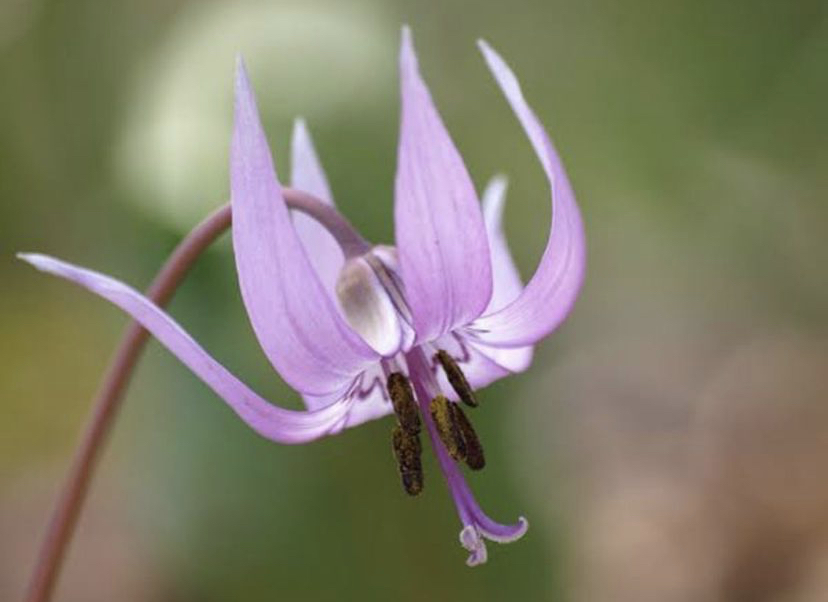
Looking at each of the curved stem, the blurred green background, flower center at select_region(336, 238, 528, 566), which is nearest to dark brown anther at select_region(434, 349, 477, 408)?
flower center at select_region(336, 238, 528, 566)

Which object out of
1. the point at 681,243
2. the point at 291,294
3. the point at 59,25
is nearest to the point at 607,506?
the point at 681,243

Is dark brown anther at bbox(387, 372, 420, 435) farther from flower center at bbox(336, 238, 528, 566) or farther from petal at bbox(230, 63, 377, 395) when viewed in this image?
petal at bbox(230, 63, 377, 395)

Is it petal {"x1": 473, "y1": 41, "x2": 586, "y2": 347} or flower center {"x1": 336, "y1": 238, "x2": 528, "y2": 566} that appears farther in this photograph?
flower center {"x1": 336, "y1": 238, "x2": 528, "y2": 566}

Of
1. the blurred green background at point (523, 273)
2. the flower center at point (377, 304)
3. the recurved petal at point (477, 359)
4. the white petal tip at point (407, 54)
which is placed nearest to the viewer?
the white petal tip at point (407, 54)

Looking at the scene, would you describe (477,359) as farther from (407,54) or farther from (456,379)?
(407,54)

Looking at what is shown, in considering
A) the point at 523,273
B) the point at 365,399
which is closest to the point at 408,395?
the point at 365,399

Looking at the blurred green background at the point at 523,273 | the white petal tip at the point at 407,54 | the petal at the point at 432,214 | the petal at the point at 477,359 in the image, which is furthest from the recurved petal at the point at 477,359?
the blurred green background at the point at 523,273

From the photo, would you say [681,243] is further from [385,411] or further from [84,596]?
[385,411]

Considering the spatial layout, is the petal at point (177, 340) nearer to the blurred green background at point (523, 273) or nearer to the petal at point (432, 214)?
the petal at point (432, 214)
